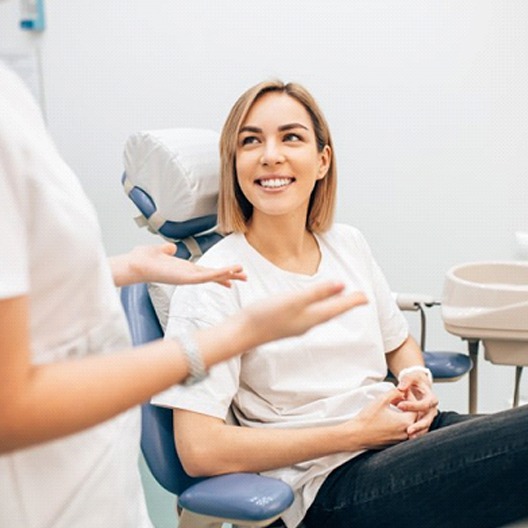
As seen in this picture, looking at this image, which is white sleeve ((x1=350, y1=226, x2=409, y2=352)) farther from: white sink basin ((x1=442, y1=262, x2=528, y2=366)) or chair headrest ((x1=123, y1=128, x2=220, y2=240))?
chair headrest ((x1=123, y1=128, x2=220, y2=240))

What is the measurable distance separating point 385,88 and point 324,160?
66 centimetres

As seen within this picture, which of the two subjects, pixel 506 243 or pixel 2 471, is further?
pixel 506 243

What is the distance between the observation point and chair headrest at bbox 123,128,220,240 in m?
1.59

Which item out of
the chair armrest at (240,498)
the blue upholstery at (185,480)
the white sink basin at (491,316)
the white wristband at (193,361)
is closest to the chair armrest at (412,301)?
the white sink basin at (491,316)

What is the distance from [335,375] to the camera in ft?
4.86

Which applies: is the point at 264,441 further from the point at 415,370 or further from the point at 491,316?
the point at 491,316

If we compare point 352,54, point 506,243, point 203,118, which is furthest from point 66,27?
point 506,243

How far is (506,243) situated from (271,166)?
A: 1035 millimetres

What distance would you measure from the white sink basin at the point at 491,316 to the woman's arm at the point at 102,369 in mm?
1014

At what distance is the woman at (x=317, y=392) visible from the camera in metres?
1.28

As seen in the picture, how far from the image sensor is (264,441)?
131cm

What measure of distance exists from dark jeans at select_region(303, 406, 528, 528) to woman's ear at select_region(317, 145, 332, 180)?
25.2 inches

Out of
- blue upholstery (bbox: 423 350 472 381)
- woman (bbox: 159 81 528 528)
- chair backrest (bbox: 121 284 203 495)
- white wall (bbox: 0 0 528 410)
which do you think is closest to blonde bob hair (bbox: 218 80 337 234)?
woman (bbox: 159 81 528 528)

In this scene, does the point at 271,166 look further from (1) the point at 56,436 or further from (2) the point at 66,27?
(2) the point at 66,27
